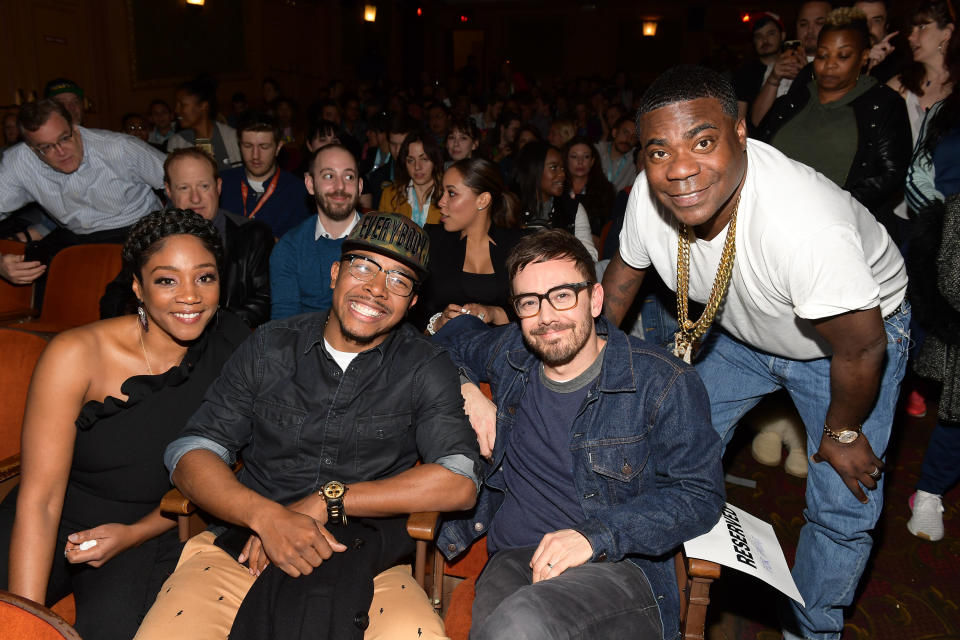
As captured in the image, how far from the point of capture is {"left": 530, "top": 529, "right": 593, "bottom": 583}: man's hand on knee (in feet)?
5.51

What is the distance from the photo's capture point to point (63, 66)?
8.57 meters

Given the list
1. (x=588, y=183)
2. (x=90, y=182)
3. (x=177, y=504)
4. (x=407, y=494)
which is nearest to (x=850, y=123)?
(x=588, y=183)

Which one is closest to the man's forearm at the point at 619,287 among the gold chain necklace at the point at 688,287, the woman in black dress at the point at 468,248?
the gold chain necklace at the point at 688,287

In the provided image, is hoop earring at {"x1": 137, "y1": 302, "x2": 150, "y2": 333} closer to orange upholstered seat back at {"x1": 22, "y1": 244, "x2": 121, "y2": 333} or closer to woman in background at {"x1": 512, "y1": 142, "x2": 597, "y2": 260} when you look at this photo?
orange upholstered seat back at {"x1": 22, "y1": 244, "x2": 121, "y2": 333}

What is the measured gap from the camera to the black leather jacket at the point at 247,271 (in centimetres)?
337

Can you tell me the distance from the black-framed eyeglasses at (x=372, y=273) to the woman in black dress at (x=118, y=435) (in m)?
0.52

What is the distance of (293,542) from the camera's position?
1768 millimetres

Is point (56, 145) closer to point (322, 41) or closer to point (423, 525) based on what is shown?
point (423, 525)

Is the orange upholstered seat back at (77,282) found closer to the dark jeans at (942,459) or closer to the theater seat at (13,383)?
the theater seat at (13,383)

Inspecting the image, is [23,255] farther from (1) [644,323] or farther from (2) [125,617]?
(1) [644,323]

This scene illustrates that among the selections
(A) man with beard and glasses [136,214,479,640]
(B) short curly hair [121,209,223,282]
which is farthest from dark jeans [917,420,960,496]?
(B) short curly hair [121,209,223,282]

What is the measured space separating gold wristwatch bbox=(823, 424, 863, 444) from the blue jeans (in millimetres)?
133

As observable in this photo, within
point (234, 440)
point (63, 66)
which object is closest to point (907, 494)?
point (234, 440)

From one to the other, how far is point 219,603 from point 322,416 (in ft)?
1.91
